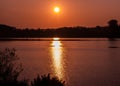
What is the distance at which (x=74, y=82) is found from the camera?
2212 centimetres

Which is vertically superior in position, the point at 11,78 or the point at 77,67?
the point at 11,78

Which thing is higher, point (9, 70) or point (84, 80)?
point (9, 70)

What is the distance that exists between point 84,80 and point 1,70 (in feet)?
30.4

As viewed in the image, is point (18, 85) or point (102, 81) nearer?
point (18, 85)

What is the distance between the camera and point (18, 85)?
12.4 metres

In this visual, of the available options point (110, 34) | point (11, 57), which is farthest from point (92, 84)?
point (110, 34)

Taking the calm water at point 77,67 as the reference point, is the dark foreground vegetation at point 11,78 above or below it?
above

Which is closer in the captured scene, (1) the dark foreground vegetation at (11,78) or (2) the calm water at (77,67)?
(1) the dark foreground vegetation at (11,78)

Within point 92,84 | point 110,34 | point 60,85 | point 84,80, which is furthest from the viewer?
point 110,34

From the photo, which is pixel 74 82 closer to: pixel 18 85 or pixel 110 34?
pixel 18 85

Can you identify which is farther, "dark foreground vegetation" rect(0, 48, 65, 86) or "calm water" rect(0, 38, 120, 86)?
"calm water" rect(0, 38, 120, 86)

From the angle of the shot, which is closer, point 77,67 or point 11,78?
point 11,78

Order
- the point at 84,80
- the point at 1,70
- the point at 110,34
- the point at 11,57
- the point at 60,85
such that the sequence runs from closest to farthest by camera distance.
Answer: the point at 60,85
the point at 1,70
the point at 11,57
the point at 84,80
the point at 110,34

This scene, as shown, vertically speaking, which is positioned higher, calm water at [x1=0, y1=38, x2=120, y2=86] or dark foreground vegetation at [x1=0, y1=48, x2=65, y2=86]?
dark foreground vegetation at [x1=0, y1=48, x2=65, y2=86]
